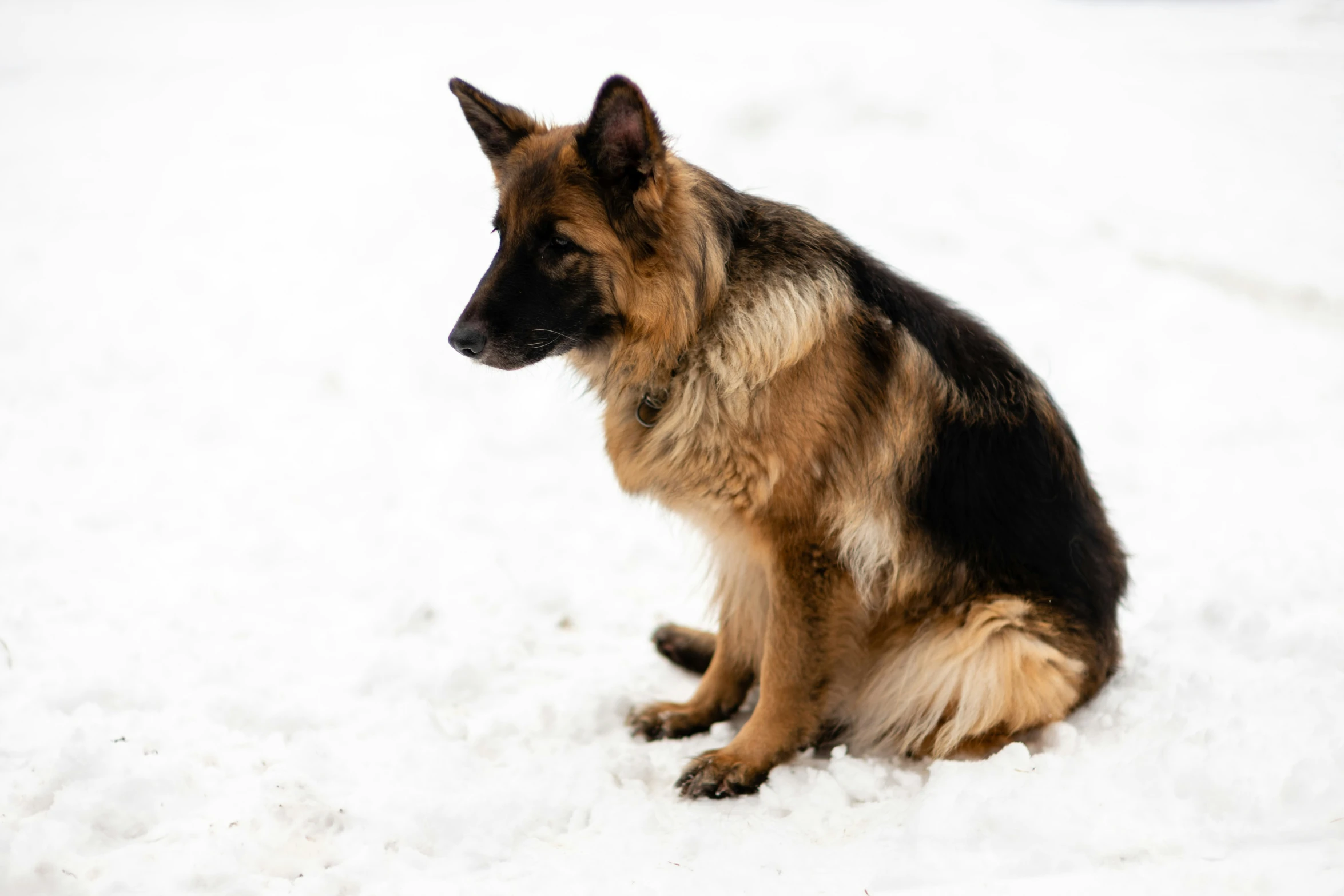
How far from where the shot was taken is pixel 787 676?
3.29 metres

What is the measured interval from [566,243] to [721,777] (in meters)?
1.97

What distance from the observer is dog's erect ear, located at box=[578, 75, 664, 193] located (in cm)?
284

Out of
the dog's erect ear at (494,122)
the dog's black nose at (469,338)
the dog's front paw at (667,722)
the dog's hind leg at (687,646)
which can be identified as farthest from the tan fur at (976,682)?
the dog's erect ear at (494,122)

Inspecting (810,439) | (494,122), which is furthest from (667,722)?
(494,122)

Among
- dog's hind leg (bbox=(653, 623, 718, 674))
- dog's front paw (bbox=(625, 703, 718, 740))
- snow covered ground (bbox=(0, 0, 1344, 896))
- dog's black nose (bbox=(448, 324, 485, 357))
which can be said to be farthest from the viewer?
dog's hind leg (bbox=(653, 623, 718, 674))

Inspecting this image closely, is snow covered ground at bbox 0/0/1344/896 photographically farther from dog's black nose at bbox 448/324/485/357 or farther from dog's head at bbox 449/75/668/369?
dog's black nose at bbox 448/324/485/357

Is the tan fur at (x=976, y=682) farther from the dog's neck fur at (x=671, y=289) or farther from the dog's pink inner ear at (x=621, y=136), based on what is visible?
the dog's pink inner ear at (x=621, y=136)

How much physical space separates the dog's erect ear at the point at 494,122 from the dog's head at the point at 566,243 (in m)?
0.27

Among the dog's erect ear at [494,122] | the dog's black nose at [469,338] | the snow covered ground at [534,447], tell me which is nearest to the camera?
the snow covered ground at [534,447]

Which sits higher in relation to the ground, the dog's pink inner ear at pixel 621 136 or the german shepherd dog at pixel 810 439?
the dog's pink inner ear at pixel 621 136

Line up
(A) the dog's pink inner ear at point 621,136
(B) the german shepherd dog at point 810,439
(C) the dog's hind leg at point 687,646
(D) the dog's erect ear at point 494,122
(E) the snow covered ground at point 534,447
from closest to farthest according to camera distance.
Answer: (E) the snow covered ground at point 534,447 < (A) the dog's pink inner ear at point 621,136 < (B) the german shepherd dog at point 810,439 < (D) the dog's erect ear at point 494,122 < (C) the dog's hind leg at point 687,646

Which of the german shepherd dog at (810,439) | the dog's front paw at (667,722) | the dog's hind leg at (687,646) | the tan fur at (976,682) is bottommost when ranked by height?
the dog's front paw at (667,722)

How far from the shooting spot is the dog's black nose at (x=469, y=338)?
296cm

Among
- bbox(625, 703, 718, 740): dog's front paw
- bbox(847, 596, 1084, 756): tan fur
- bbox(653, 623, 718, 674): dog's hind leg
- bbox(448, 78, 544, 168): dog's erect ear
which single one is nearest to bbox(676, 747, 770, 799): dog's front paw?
bbox(625, 703, 718, 740): dog's front paw
